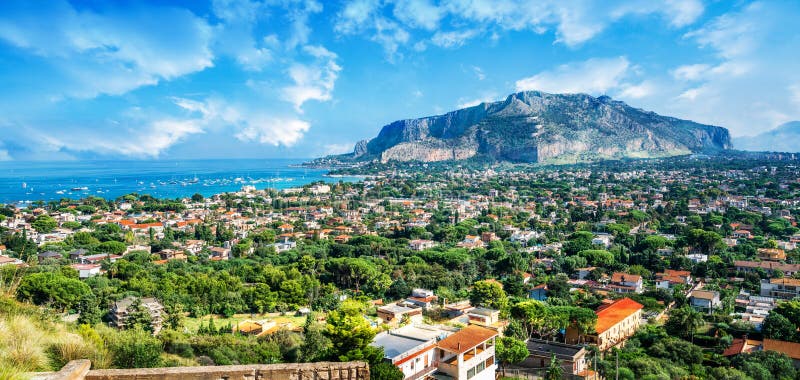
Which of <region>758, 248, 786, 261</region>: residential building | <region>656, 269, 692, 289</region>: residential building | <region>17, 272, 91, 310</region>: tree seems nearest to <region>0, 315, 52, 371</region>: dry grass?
<region>17, 272, 91, 310</region>: tree

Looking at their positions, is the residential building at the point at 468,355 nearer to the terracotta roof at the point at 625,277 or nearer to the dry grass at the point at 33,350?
→ the dry grass at the point at 33,350

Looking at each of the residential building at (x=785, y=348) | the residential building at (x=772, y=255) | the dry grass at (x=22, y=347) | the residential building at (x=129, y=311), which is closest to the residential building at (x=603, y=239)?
the residential building at (x=772, y=255)

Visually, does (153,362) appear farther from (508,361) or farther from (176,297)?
(176,297)

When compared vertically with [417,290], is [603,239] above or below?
above

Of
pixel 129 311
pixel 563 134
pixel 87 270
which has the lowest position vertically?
pixel 87 270

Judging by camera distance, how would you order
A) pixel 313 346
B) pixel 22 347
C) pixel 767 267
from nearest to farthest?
pixel 22 347
pixel 313 346
pixel 767 267

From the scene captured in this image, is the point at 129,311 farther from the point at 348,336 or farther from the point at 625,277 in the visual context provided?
the point at 625,277

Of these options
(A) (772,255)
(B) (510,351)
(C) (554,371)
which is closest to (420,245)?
(B) (510,351)
